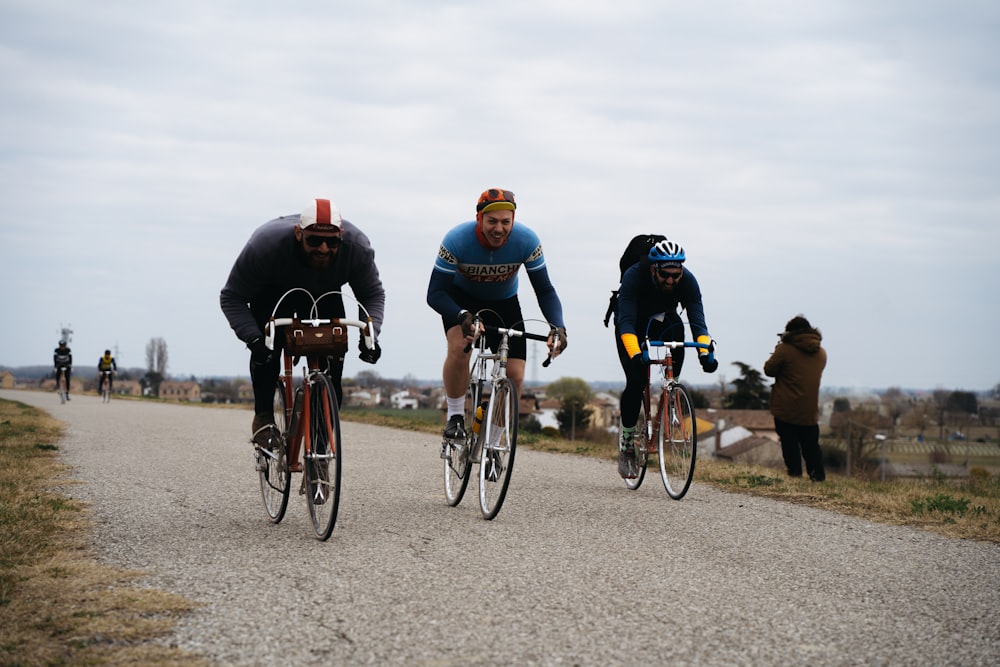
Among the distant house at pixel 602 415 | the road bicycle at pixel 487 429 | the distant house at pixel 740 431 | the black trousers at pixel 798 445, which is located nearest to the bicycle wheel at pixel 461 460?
the road bicycle at pixel 487 429

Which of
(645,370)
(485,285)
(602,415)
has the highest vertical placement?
(485,285)

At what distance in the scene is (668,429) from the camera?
28.0ft

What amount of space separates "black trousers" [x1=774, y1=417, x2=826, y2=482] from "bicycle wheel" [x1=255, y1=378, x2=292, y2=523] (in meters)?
6.32

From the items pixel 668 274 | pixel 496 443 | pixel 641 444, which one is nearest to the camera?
pixel 496 443

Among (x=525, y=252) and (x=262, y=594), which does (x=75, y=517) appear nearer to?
(x=262, y=594)

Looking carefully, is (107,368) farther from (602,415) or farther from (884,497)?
(602,415)

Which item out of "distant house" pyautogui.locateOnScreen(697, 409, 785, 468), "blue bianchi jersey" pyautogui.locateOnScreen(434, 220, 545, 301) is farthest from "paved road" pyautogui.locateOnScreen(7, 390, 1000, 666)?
"distant house" pyautogui.locateOnScreen(697, 409, 785, 468)

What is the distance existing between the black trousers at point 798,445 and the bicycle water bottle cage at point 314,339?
21.5 feet

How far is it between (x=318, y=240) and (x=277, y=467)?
160cm

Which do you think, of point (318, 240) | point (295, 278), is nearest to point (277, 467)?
point (295, 278)

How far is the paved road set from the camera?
3.96 metres

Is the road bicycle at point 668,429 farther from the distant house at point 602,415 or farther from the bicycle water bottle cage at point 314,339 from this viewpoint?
the distant house at point 602,415

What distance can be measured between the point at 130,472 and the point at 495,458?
4568 millimetres

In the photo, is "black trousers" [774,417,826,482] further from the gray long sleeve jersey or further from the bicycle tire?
the gray long sleeve jersey
